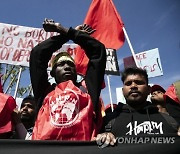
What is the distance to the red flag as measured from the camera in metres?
5.34

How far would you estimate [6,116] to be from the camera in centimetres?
241

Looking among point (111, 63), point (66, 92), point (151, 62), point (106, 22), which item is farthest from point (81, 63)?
point (151, 62)

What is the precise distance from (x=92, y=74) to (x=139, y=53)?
195 inches

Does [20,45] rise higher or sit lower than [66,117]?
higher

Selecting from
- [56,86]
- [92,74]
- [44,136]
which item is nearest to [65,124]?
[44,136]

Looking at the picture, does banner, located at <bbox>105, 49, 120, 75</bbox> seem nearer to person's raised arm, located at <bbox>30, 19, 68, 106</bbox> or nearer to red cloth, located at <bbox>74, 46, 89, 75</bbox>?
red cloth, located at <bbox>74, 46, 89, 75</bbox>

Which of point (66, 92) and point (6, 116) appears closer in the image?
point (66, 92)

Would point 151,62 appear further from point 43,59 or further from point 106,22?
point 43,59

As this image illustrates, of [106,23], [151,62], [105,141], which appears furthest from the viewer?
[151,62]

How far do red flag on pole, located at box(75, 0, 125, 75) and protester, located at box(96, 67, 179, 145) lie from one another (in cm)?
296

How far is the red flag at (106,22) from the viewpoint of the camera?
210 inches

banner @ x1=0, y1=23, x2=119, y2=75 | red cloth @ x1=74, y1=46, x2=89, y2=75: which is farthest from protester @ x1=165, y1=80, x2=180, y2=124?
banner @ x1=0, y1=23, x2=119, y2=75

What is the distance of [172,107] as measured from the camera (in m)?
2.36

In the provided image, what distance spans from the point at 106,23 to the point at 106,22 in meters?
0.03
